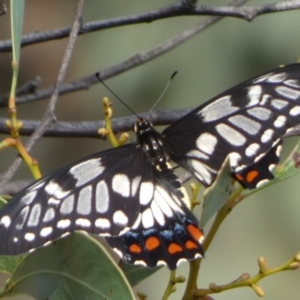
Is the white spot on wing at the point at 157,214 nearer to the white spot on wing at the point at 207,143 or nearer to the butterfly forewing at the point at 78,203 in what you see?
the butterfly forewing at the point at 78,203

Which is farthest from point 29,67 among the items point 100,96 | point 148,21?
point 148,21

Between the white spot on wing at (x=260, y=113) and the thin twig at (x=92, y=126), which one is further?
the thin twig at (x=92, y=126)

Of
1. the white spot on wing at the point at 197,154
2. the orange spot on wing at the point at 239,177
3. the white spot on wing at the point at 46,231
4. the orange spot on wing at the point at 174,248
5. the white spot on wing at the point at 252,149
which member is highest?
the white spot on wing at the point at 46,231

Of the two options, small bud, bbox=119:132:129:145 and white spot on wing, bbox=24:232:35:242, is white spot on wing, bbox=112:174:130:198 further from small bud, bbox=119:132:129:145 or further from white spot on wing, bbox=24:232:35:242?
white spot on wing, bbox=24:232:35:242

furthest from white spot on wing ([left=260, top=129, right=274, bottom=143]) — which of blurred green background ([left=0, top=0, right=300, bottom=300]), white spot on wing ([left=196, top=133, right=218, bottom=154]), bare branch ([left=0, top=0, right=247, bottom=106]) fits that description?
blurred green background ([left=0, top=0, right=300, bottom=300])

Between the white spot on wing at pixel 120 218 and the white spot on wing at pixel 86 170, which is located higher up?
the white spot on wing at pixel 86 170

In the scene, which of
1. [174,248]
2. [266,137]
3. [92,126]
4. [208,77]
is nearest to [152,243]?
[174,248]

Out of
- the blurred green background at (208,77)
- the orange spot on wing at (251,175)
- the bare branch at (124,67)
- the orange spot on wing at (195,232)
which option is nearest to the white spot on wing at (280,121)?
the orange spot on wing at (251,175)
